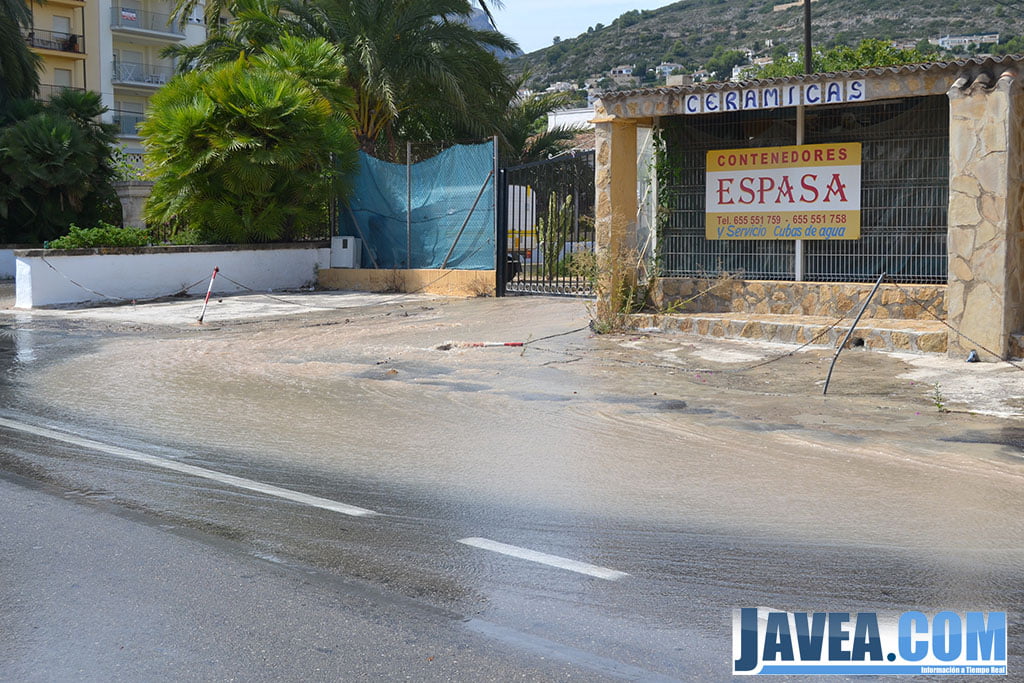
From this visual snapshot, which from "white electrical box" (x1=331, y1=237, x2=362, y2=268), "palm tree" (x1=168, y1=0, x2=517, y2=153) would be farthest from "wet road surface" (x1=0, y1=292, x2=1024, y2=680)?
"palm tree" (x1=168, y1=0, x2=517, y2=153)

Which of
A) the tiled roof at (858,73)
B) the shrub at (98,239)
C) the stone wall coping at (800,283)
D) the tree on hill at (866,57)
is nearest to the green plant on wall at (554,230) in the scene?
the stone wall coping at (800,283)

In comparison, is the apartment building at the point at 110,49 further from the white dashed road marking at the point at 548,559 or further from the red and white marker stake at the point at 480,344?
the white dashed road marking at the point at 548,559

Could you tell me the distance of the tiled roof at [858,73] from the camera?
38.0ft

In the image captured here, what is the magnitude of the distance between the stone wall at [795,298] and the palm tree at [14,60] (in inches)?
983

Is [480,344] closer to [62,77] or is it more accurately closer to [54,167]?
[54,167]

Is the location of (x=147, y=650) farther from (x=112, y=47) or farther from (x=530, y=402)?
(x=112, y=47)

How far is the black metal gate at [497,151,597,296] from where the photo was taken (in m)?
19.5

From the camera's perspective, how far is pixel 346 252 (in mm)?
23188

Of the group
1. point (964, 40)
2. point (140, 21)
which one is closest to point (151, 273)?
point (140, 21)

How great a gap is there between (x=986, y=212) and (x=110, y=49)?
5098 cm

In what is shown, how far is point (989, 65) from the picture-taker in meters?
11.6

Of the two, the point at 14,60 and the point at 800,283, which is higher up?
the point at 14,60

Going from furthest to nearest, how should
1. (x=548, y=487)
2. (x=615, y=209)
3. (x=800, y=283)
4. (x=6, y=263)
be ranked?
1. (x=6, y=263)
2. (x=615, y=209)
3. (x=800, y=283)
4. (x=548, y=487)

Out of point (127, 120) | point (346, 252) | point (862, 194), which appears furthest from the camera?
point (127, 120)
